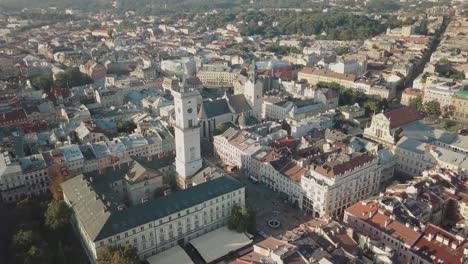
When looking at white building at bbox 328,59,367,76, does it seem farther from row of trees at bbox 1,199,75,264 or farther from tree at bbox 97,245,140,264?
tree at bbox 97,245,140,264

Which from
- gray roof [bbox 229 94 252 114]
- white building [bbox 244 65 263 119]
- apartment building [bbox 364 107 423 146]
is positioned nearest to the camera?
apartment building [bbox 364 107 423 146]

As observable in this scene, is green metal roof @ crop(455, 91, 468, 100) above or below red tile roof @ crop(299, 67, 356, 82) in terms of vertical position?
above

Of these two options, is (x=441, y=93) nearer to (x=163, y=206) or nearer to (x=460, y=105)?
(x=460, y=105)

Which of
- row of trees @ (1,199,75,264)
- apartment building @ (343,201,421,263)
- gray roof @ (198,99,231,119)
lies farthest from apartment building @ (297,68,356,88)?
row of trees @ (1,199,75,264)

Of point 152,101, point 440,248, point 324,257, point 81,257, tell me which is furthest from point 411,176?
point 152,101

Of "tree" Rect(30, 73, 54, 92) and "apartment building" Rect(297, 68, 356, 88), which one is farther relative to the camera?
"apartment building" Rect(297, 68, 356, 88)

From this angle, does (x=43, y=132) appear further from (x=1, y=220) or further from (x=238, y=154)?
(x=238, y=154)
